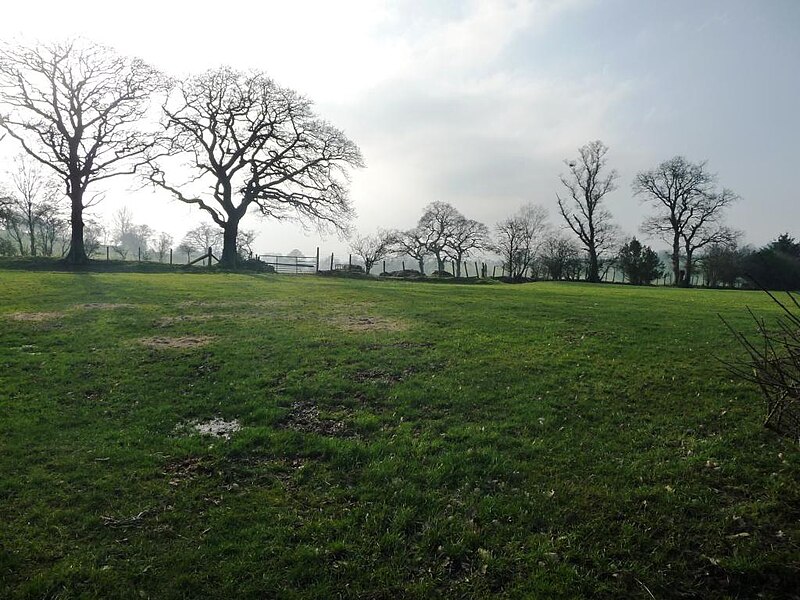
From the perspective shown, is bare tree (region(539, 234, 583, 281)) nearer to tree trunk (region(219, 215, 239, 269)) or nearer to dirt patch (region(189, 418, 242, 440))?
tree trunk (region(219, 215, 239, 269))

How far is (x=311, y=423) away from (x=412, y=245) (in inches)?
2719

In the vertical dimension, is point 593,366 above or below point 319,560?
above

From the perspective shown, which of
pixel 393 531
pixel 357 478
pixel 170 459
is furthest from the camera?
pixel 170 459

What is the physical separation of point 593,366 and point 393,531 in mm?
7177

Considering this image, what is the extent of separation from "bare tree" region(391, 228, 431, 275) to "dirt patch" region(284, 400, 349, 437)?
67260 mm

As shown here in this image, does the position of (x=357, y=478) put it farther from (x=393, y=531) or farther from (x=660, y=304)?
(x=660, y=304)

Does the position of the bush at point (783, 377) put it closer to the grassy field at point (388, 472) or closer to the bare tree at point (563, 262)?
the grassy field at point (388, 472)

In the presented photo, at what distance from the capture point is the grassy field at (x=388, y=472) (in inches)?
179

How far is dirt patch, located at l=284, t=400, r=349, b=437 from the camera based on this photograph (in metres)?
7.56

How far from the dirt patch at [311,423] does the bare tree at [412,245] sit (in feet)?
221

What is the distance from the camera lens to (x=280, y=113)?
1554 inches

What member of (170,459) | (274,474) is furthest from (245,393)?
(274,474)

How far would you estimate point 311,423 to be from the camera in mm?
7844

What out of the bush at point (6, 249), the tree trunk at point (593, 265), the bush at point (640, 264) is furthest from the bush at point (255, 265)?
the bush at point (640, 264)
